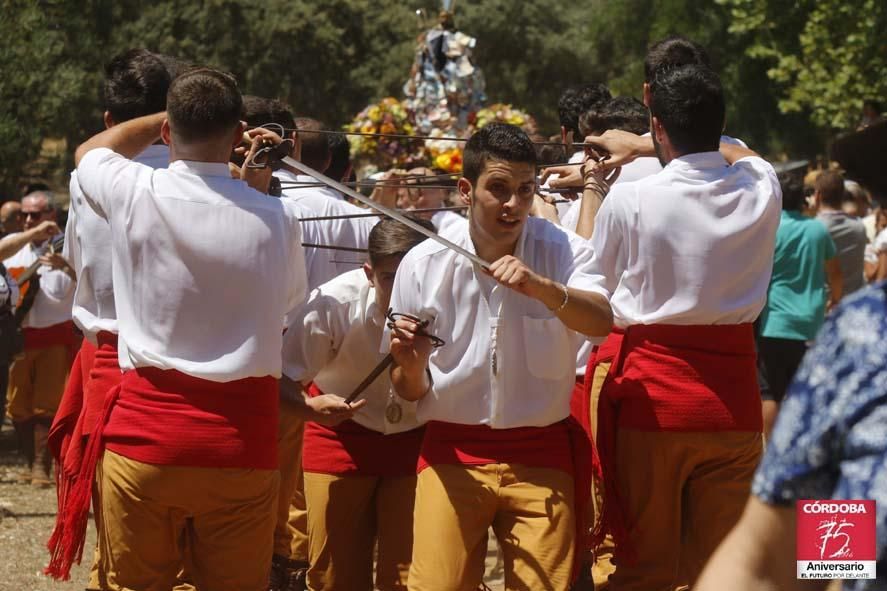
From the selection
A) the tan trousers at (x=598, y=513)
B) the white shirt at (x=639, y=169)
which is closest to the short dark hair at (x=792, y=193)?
the white shirt at (x=639, y=169)

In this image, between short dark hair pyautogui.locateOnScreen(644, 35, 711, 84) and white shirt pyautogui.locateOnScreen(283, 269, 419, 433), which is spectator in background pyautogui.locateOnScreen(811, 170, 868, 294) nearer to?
short dark hair pyautogui.locateOnScreen(644, 35, 711, 84)

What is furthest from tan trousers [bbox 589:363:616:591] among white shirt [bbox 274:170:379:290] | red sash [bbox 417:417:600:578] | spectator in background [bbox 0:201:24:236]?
spectator in background [bbox 0:201:24:236]

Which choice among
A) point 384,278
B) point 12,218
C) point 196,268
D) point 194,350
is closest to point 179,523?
point 194,350

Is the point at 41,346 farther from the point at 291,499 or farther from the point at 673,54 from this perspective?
the point at 673,54

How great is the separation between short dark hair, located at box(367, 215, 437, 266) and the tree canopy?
8498mm

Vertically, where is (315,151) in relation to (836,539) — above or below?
above

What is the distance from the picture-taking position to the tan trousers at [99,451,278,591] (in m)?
4.50

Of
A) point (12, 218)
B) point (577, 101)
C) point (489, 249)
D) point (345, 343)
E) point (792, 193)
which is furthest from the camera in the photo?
point (12, 218)

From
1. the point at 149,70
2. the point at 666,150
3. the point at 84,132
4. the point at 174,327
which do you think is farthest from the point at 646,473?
the point at 84,132

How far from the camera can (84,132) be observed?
27266 mm

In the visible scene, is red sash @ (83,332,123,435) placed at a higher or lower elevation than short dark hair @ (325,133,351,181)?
lower

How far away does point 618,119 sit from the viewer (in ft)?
20.3

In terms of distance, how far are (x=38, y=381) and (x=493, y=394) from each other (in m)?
8.12

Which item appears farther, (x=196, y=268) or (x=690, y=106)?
(x=690, y=106)
